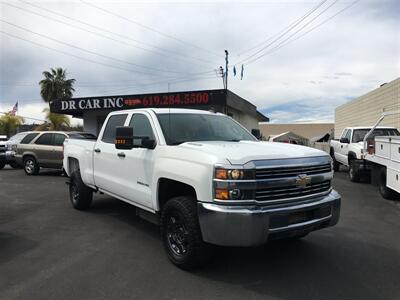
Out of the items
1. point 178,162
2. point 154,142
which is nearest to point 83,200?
point 154,142

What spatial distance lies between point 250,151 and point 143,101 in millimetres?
19274

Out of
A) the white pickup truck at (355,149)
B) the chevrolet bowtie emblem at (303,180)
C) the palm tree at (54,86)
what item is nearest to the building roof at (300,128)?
the palm tree at (54,86)

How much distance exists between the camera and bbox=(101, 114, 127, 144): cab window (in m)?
6.66

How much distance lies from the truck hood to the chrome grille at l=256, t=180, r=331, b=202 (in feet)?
1.15

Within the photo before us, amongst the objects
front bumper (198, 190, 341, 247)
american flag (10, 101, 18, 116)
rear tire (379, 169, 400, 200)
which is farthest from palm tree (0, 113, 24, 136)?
front bumper (198, 190, 341, 247)

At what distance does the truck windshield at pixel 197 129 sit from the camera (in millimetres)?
5535

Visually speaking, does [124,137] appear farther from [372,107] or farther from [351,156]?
[372,107]

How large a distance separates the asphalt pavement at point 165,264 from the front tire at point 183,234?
16cm

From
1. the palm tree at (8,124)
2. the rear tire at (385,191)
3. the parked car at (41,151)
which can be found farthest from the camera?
the palm tree at (8,124)

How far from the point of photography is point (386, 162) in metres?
9.56

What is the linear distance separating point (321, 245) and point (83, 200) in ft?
15.5

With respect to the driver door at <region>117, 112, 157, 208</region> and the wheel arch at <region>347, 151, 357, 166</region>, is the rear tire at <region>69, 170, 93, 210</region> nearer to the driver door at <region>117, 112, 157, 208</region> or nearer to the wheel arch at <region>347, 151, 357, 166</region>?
the driver door at <region>117, 112, 157, 208</region>

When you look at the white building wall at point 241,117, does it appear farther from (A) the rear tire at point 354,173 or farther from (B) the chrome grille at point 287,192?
(B) the chrome grille at point 287,192

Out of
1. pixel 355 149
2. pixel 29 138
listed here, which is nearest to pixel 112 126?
pixel 355 149
